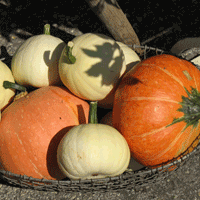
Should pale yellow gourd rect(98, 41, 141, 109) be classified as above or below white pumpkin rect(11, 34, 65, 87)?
below

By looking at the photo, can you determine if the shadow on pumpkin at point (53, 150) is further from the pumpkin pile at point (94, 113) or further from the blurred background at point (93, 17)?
the blurred background at point (93, 17)

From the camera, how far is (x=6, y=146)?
182 cm

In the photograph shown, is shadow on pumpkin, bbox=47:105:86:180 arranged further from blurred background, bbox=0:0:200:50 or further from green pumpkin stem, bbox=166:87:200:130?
blurred background, bbox=0:0:200:50

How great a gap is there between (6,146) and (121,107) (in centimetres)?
87

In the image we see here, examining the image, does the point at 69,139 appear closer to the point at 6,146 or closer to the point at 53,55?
the point at 6,146

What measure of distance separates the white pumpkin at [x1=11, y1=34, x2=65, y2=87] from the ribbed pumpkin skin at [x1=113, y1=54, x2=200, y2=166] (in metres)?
0.58

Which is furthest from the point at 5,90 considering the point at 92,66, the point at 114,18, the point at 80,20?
the point at 80,20

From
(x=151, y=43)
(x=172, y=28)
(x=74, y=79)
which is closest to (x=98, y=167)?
(x=74, y=79)

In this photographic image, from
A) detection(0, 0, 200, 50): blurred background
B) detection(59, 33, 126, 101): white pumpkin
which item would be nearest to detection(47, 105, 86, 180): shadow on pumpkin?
detection(59, 33, 126, 101): white pumpkin

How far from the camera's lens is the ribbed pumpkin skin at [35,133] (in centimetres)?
177

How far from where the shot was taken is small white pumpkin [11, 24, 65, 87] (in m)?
1.97

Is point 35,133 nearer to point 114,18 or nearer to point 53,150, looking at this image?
point 53,150

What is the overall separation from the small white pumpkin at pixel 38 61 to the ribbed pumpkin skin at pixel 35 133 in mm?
199

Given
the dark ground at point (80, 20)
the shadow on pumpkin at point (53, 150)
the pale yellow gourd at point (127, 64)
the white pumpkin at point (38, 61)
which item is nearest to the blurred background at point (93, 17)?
the dark ground at point (80, 20)
